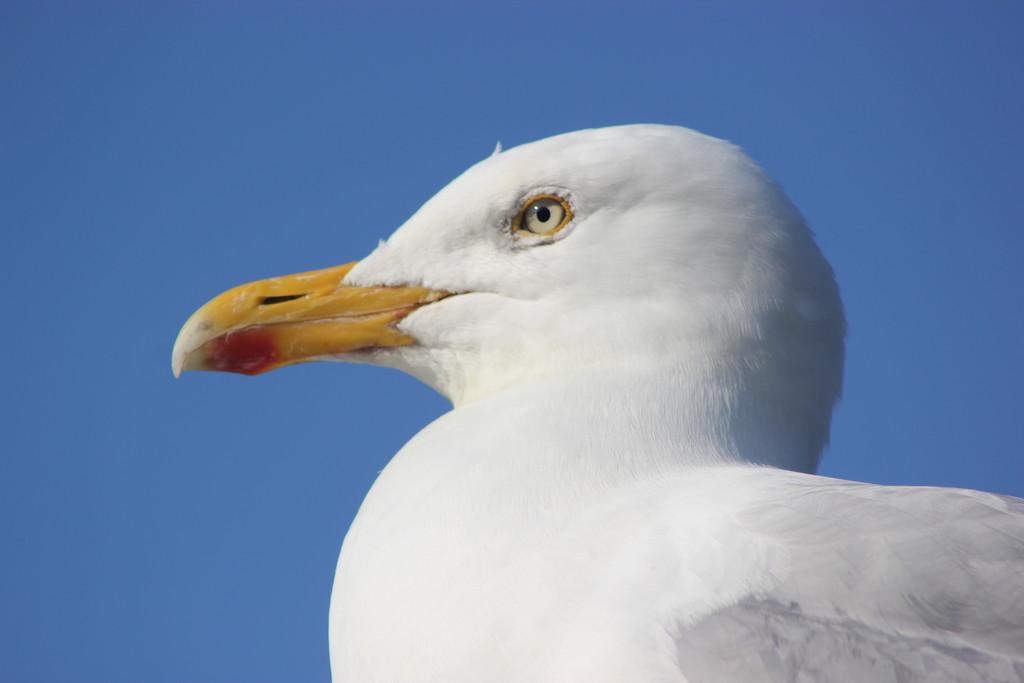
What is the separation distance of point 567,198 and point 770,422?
0.77 m

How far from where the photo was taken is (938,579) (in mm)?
2014

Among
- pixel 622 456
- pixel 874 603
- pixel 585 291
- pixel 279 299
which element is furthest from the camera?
pixel 279 299

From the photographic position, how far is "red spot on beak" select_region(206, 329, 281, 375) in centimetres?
292

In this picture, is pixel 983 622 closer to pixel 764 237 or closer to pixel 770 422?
pixel 770 422

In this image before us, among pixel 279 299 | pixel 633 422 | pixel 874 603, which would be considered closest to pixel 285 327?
pixel 279 299

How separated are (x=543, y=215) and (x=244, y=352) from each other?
882 mm

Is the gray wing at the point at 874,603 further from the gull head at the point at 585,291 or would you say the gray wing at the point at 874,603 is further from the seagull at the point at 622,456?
the gull head at the point at 585,291

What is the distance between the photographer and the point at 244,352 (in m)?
2.93

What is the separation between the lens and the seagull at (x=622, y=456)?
1.98m

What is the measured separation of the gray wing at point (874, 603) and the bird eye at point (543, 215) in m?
1.02

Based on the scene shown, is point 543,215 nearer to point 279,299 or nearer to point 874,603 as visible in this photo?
point 279,299

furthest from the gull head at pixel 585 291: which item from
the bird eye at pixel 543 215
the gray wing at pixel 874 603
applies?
the gray wing at pixel 874 603

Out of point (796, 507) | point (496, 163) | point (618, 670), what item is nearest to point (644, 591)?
point (618, 670)

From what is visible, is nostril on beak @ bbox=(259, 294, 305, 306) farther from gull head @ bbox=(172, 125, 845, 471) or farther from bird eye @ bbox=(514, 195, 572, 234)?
bird eye @ bbox=(514, 195, 572, 234)
